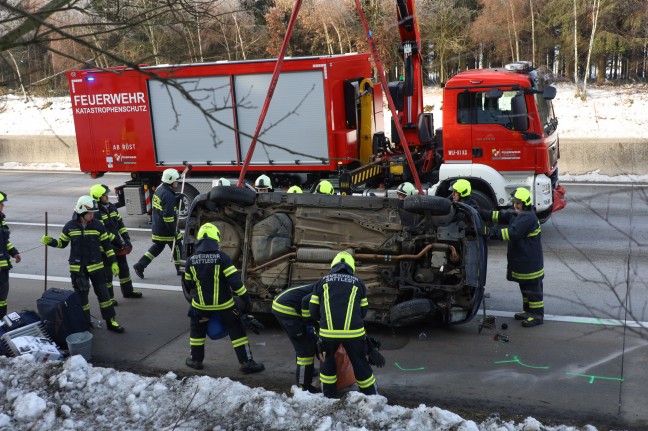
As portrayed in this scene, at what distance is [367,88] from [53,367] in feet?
27.5

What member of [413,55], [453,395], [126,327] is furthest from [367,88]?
[453,395]

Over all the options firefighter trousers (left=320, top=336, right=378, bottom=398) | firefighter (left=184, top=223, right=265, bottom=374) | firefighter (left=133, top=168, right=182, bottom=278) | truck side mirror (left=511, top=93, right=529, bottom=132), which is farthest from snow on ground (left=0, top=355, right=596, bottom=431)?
truck side mirror (left=511, top=93, right=529, bottom=132)

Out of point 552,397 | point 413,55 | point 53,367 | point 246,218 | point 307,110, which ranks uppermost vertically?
point 413,55

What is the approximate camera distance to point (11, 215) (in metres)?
15.6

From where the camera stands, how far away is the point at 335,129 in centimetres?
1233

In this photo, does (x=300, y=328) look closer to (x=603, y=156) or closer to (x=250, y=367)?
(x=250, y=367)

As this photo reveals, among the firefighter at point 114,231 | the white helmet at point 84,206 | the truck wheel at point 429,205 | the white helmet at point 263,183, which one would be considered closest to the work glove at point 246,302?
the truck wheel at point 429,205

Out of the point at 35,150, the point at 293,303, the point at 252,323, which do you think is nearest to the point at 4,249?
the point at 252,323

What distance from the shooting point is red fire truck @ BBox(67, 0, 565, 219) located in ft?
36.6

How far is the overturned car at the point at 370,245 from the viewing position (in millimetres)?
7359

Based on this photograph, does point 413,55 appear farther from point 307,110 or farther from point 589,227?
point 589,227

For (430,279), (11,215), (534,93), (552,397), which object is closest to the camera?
(552,397)

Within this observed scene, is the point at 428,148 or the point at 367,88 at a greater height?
the point at 367,88

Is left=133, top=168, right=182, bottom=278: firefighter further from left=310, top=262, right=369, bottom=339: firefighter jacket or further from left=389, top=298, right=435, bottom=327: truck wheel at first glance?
left=310, top=262, right=369, bottom=339: firefighter jacket
